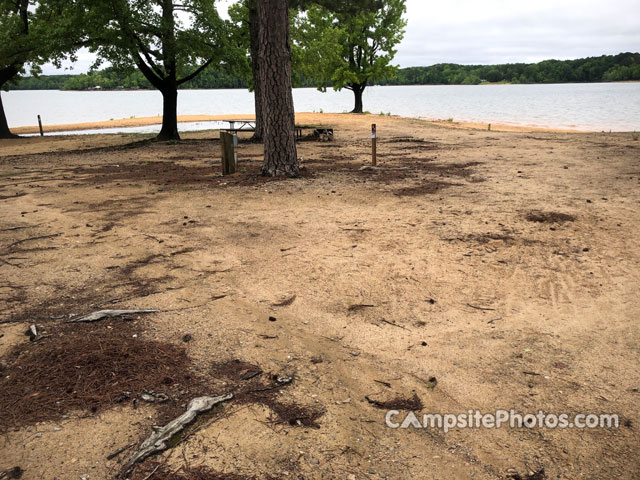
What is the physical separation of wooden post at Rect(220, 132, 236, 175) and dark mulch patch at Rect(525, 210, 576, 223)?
254 inches

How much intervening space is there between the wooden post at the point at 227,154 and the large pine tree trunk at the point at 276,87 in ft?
2.89

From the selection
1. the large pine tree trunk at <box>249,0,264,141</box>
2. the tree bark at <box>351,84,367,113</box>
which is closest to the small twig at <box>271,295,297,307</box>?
the large pine tree trunk at <box>249,0,264,141</box>

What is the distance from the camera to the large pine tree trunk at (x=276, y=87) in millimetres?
9758

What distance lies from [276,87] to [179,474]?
8.79 metres

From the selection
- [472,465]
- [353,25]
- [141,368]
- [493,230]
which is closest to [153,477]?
[141,368]

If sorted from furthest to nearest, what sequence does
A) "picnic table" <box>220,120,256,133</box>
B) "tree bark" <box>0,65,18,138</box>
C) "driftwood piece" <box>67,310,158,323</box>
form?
1. "tree bark" <box>0,65,18,138</box>
2. "picnic table" <box>220,120,256,133</box>
3. "driftwood piece" <box>67,310,158,323</box>

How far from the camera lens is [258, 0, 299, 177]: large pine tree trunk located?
32.0 ft

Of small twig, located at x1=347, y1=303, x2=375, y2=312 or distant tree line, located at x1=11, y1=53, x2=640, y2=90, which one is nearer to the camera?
small twig, located at x1=347, y1=303, x2=375, y2=312

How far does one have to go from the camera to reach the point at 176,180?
10219mm

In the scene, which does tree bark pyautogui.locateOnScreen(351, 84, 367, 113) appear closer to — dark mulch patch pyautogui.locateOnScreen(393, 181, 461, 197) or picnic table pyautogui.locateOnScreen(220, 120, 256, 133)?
picnic table pyautogui.locateOnScreen(220, 120, 256, 133)

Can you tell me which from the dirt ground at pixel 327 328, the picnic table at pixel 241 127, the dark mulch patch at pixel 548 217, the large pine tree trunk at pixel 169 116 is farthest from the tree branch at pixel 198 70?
the dark mulch patch at pixel 548 217

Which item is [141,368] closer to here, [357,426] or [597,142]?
[357,426]

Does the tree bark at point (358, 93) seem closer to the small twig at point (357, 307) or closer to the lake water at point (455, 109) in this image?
the lake water at point (455, 109)

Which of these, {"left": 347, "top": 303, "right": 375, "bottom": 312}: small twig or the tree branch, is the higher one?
the tree branch
